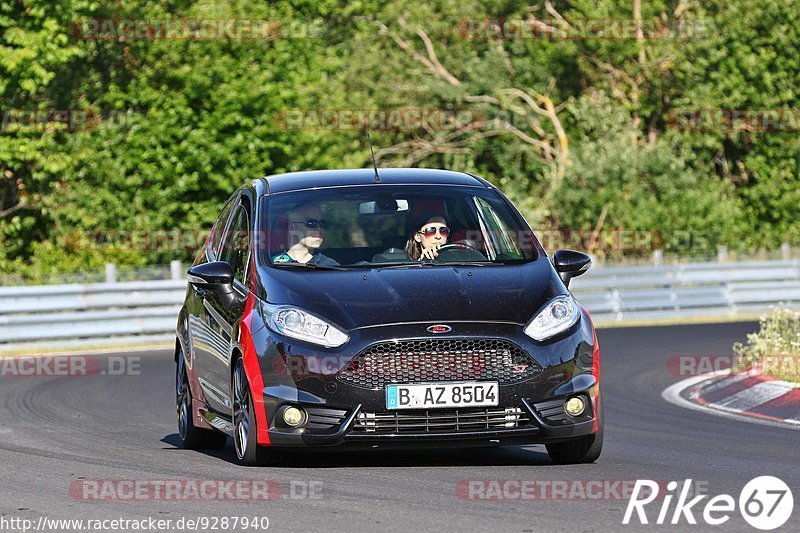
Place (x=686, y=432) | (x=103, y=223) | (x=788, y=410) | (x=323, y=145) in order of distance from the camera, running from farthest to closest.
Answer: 1. (x=323, y=145)
2. (x=103, y=223)
3. (x=788, y=410)
4. (x=686, y=432)

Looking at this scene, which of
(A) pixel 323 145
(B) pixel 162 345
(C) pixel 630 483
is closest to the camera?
(C) pixel 630 483

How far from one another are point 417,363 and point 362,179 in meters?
1.98

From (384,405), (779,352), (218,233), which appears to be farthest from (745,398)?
(384,405)

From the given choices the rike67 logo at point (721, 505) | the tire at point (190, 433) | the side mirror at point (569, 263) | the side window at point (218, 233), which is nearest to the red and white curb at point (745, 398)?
the side mirror at point (569, 263)

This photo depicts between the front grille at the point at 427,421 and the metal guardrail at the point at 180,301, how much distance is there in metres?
14.3

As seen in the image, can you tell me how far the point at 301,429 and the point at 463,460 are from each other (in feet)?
3.85

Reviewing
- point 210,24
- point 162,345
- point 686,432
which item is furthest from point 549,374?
point 210,24

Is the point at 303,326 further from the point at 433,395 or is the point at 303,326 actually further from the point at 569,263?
the point at 569,263

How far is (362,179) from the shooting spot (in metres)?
10.6

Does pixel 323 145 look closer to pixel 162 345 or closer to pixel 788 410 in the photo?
pixel 162 345

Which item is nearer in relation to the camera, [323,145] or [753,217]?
[323,145]

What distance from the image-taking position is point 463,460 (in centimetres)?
976

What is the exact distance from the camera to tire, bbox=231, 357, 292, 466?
A: 923 centimetres
